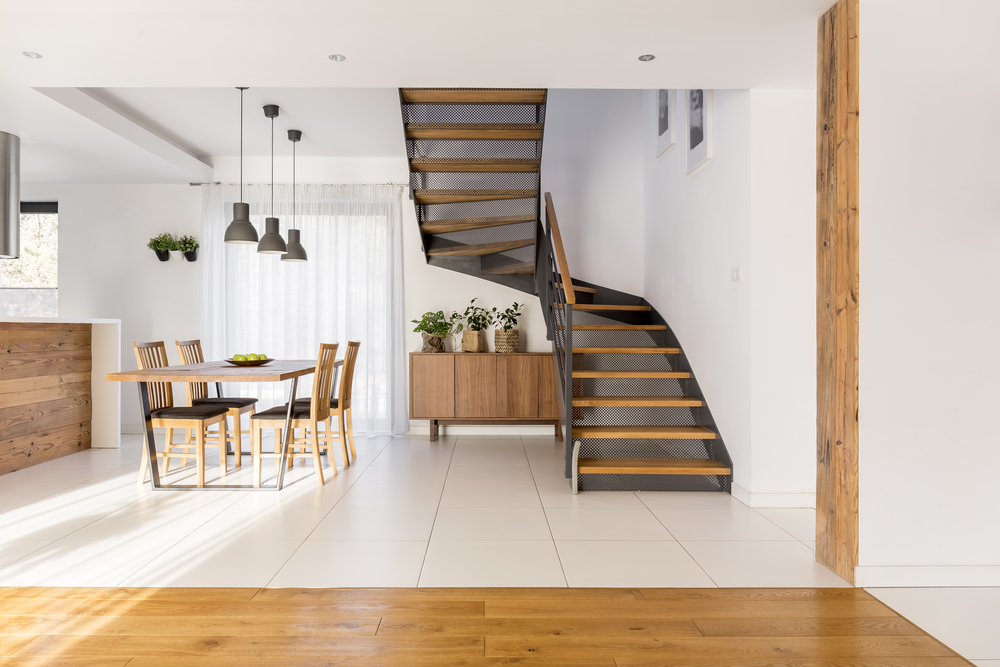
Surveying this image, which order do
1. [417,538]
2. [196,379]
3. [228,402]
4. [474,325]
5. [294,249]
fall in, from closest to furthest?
[417,538], [196,379], [228,402], [294,249], [474,325]

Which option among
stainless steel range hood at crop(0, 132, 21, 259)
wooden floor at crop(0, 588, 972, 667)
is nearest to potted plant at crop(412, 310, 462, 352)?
stainless steel range hood at crop(0, 132, 21, 259)

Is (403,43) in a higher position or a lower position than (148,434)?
higher

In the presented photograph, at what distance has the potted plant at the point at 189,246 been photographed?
6.16 meters

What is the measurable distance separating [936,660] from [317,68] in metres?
→ 3.83

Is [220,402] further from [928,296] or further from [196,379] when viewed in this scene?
→ [928,296]

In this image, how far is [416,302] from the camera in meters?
6.32

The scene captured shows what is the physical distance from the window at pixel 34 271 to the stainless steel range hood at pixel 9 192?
5.64 feet

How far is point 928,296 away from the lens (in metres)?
2.50

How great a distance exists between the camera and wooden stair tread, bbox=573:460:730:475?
3.90 metres

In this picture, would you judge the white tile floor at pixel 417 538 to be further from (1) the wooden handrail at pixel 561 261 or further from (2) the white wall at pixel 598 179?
(2) the white wall at pixel 598 179

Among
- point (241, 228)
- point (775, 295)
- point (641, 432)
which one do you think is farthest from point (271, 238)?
point (775, 295)

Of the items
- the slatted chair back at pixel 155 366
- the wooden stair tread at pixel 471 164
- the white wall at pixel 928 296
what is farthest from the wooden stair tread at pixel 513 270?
the white wall at pixel 928 296

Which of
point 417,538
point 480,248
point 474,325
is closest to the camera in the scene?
point 417,538

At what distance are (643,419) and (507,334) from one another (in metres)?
1.98
